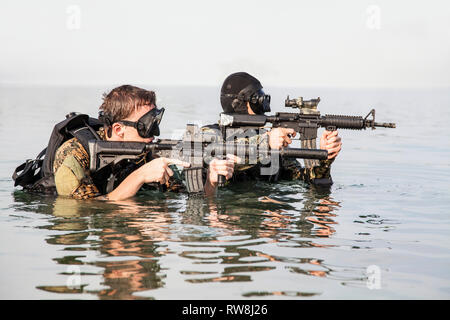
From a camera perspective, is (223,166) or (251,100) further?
(251,100)

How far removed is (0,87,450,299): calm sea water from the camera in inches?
264

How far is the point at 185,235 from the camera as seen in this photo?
860 cm

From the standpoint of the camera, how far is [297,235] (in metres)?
8.73

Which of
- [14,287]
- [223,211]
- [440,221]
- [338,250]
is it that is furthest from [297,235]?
[14,287]

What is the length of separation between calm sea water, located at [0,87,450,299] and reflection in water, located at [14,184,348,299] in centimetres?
2

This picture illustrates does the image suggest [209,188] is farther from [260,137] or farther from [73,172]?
[73,172]

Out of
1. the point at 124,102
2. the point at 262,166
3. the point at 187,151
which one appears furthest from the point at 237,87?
the point at 124,102

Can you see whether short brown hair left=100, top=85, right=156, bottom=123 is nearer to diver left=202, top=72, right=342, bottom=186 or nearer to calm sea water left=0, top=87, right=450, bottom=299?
calm sea water left=0, top=87, right=450, bottom=299

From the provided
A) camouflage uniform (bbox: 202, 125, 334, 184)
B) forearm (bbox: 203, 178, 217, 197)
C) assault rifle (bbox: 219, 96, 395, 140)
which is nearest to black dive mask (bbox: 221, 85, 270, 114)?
camouflage uniform (bbox: 202, 125, 334, 184)

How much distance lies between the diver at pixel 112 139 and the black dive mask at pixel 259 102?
6.91ft

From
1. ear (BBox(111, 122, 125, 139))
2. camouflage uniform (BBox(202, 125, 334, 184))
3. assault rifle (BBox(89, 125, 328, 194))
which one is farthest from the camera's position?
camouflage uniform (BBox(202, 125, 334, 184))

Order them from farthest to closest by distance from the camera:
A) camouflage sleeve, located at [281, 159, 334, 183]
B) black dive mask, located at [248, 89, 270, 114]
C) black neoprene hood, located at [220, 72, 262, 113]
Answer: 1. camouflage sleeve, located at [281, 159, 334, 183]
2. black neoprene hood, located at [220, 72, 262, 113]
3. black dive mask, located at [248, 89, 270, 114]

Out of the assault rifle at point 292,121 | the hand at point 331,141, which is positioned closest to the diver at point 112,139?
the assault rifle at point 292,121

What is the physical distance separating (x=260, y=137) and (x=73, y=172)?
10.1ft
